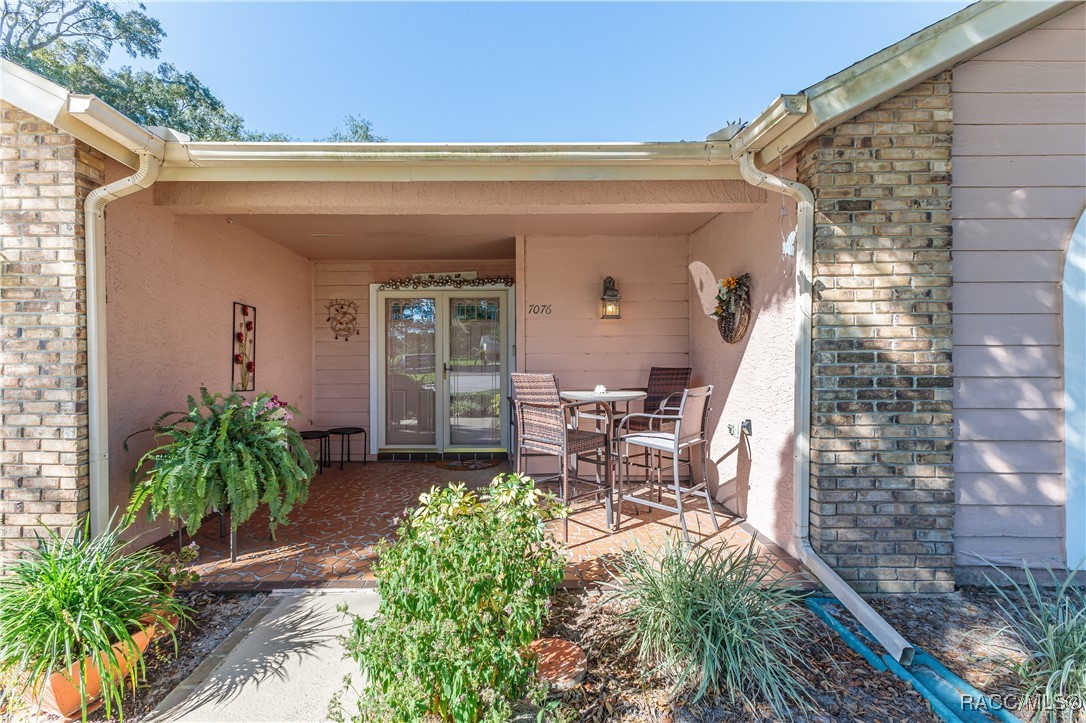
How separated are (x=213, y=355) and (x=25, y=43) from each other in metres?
10.6

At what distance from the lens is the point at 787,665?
180 cm

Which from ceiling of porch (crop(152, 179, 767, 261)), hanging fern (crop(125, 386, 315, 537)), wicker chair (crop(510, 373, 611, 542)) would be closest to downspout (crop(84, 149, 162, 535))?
hanging fern (crop(125, 386, 315, 537))

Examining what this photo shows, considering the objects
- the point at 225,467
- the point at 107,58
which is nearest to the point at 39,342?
the point at 225,467

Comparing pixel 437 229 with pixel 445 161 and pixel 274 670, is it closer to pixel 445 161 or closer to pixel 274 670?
pixel 445 161

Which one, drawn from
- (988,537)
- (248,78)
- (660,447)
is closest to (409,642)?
(660,447)

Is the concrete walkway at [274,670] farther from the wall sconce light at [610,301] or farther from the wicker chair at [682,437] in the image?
the wall sconce light at [610,301]

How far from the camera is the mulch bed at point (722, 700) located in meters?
1.61

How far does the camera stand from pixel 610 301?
449 centimetres

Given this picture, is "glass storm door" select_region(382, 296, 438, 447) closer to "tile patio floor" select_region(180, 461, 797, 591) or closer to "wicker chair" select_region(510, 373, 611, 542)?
"tile patio floor" select_region(180, 461, 797, 591)

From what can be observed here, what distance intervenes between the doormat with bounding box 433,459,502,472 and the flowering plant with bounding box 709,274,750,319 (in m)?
2.95

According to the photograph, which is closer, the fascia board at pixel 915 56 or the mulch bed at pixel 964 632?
the mulch bed at pixel 964 632

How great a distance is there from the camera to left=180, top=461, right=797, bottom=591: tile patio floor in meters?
2.60

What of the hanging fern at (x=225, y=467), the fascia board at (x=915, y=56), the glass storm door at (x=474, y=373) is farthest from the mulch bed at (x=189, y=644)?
the fascia board at (x=915, y=56)

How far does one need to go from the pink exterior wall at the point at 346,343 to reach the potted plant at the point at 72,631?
3.67m
